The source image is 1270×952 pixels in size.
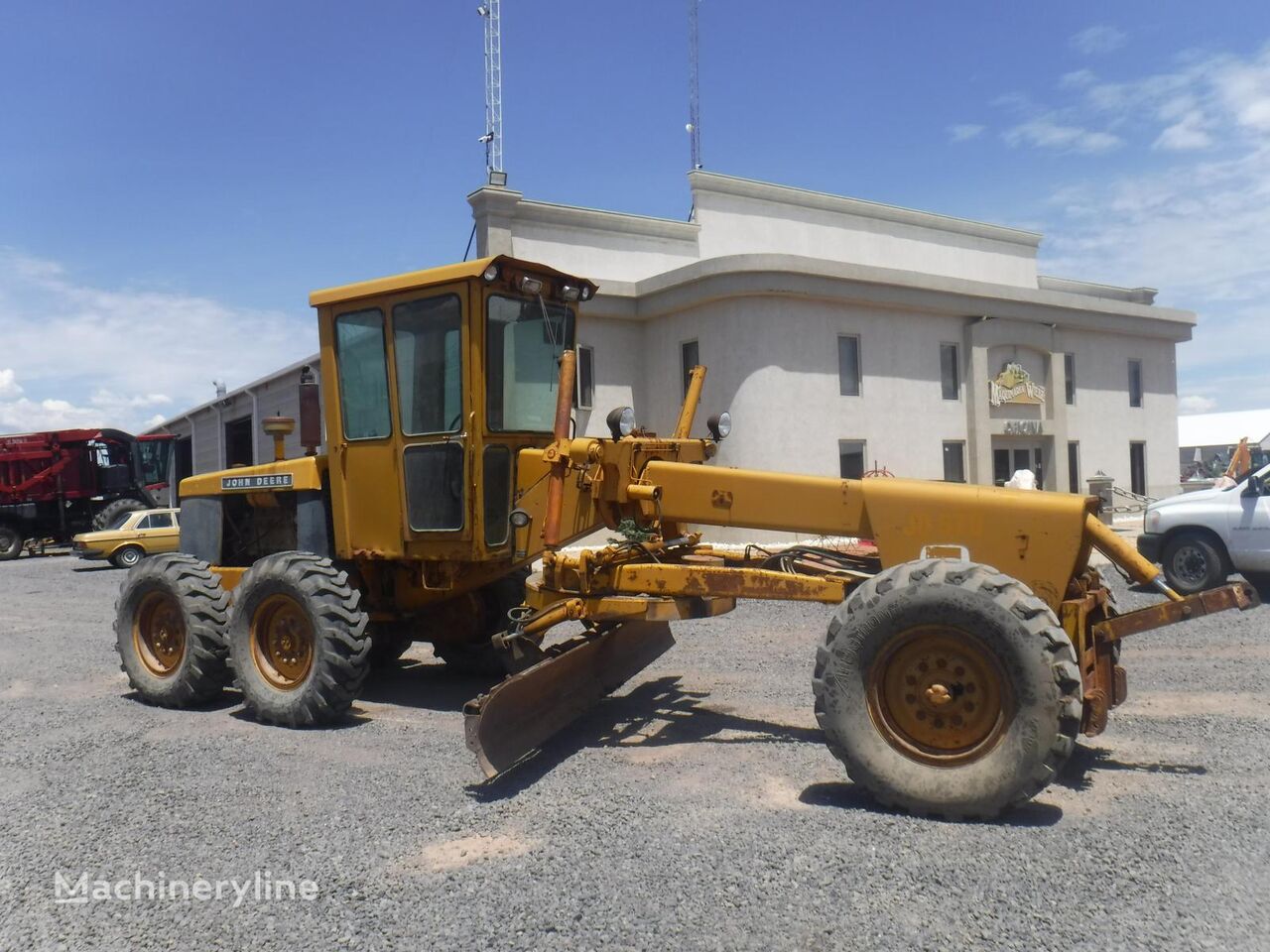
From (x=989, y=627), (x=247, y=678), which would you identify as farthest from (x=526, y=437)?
(x=989, y=627)

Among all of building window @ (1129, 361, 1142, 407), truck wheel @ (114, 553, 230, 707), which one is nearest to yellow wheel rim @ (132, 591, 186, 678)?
truck wheel @ (114, 553, 230, 707)

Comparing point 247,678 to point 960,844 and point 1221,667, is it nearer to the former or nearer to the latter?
point 960,844

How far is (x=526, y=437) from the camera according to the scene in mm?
6539

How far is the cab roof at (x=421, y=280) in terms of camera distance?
614 cm

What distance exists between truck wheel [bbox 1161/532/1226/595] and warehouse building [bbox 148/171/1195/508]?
7.98 metres

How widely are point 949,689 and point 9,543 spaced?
1083 inches

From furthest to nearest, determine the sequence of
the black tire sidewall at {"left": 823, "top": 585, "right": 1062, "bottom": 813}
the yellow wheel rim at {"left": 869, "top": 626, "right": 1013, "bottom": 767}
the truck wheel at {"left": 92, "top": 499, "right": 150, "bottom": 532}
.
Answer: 1. the truck wheel at {"left": 92, "top": 499, "right": 150, "bottom": 532}
2. the yellow wheel rim at {"left": 869, "top": 626, "right": 1013, "bottom": 767}
3. the black tire sidewall at {"left": 823, "top": 585, "right": 1062, "bottom": 813}

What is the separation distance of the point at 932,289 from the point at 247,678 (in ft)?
58.0

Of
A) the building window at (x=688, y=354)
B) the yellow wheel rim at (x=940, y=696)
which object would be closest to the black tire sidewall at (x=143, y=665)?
the yellow wheel rim at (x=940, y=696)

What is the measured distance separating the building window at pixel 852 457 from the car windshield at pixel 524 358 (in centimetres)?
1399

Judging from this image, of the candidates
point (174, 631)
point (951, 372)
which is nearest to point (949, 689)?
point (174, 631)

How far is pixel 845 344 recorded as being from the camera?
20.1m

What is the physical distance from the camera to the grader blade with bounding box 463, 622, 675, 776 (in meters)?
5.02

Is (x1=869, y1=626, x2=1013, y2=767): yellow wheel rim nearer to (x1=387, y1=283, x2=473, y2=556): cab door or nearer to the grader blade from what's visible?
the grader blade
